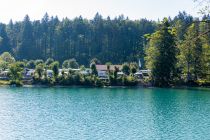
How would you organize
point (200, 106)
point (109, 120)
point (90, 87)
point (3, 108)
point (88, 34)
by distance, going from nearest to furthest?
point (109, 120) < point (3, 108) < point (200, 106) < point (90, 87) < point (88, 34)

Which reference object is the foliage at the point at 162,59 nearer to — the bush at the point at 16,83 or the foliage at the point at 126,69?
the foliage at the point at 126,69

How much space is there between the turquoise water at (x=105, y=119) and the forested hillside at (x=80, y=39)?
201ft

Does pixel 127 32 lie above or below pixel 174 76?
above

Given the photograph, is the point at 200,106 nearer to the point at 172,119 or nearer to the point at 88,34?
the point at 172,119

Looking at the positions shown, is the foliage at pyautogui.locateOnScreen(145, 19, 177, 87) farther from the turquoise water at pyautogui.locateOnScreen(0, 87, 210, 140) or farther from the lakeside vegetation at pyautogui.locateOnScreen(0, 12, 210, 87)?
the turquoise water at pyautogui.locateOnScreen(0, 87, 210, 140)

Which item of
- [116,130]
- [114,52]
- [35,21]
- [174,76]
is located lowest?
[116,130]

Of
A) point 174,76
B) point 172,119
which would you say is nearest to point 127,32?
point 174,76

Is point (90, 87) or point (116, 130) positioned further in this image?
point (90, 87)

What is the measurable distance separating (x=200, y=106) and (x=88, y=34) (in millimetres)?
77494

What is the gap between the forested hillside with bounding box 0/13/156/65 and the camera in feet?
368

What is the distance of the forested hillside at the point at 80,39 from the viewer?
11206 centimetres

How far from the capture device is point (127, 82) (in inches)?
2945

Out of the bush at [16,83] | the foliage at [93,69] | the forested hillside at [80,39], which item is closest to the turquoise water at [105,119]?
the bush at [16,83]

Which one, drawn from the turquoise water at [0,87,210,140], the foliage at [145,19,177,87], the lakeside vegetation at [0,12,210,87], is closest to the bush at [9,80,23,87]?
the lakeside vegetation at [0,12,210,87]
